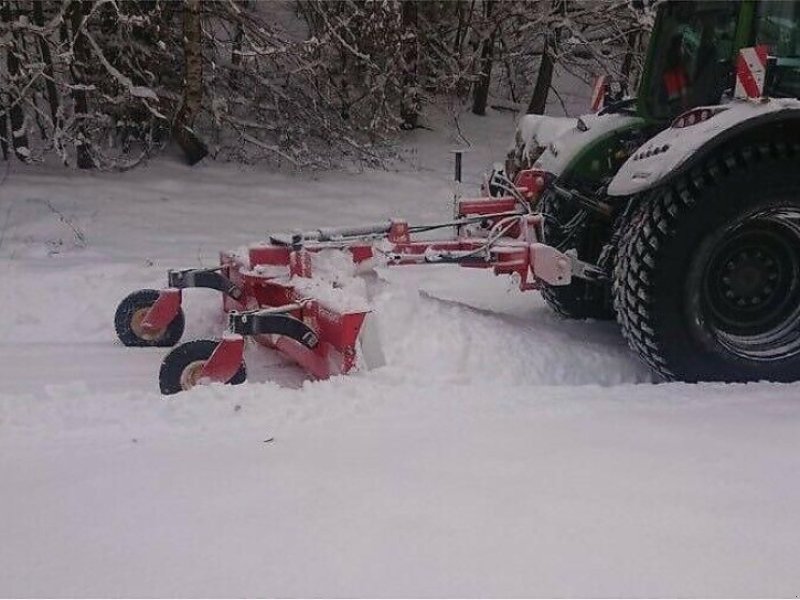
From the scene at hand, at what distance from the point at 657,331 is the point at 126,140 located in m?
8.25

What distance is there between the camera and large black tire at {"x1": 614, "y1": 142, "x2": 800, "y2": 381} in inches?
141

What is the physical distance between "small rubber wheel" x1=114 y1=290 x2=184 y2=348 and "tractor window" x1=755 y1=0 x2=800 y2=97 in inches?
132

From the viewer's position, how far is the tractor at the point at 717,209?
3.57 m

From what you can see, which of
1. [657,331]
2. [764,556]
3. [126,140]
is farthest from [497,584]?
[126,140]

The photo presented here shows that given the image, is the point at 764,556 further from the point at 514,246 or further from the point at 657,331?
the point at 514,246

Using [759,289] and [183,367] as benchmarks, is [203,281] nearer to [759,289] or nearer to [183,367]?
[183,367]

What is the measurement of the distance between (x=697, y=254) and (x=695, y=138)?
509mm

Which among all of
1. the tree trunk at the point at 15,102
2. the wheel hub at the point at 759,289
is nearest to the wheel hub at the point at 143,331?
the wheel hub at the point at 759,289

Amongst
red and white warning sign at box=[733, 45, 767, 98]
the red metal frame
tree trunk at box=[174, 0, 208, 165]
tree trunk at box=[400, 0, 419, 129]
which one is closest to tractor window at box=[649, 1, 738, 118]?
red and white warning sign at box=[733, 45, 767, 98]

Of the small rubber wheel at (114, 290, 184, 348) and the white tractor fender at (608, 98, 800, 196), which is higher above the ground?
the white tractor fender at (608, 98, 800, 196)

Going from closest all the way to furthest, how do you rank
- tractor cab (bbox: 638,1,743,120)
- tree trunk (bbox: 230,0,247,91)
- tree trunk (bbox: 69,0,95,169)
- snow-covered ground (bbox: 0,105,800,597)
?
snow-covered ground (bbox: 0,105,800,597)
tractor cab (bbox: 638,1,743,120)
tree trunk (bbox: 69,0,95,169)
tree trunk (bbox: 230,0,247,91)

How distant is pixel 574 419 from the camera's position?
119 inches

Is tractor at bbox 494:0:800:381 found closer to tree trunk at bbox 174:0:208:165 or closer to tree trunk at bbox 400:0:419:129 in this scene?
tree trunk at bbox 174:0:208:165

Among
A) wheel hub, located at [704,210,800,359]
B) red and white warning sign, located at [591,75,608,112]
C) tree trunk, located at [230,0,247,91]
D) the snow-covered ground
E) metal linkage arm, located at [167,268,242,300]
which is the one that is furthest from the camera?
tree trunk, located at [230,0,247,91]
